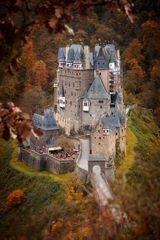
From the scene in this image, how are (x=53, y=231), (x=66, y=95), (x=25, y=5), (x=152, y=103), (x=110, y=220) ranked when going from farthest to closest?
(x=152, y=103)
(x=66, y=95)
(x=53, y=231)
(x=110, y=220)
(x=25, y=5)

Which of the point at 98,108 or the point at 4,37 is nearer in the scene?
the point at 4,37

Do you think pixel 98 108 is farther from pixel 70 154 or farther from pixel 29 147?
pixel 29 147

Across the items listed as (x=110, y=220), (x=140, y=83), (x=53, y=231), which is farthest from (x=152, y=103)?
(x=110, y=220)

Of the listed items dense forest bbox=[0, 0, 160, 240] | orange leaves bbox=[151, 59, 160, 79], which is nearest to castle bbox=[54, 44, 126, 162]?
dense forest bbox=[0, 0, 160, 240]

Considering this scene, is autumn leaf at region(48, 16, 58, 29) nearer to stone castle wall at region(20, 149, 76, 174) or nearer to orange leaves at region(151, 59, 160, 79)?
stone castle wall at region(20, 149, 76, 174)

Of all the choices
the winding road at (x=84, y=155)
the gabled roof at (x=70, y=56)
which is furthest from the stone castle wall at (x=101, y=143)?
the gabled roof at (x=70, y=56)

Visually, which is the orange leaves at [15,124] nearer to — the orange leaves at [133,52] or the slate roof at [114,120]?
the slate roof at [114,120]
